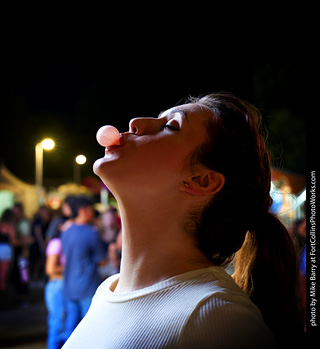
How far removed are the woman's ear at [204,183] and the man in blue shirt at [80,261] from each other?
8.08ft

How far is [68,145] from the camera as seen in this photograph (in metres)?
1.62

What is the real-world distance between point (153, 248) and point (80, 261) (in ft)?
8.05

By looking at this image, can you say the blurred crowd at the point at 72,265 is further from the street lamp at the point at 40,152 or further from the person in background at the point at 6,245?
the street lamp at the point at 40,152

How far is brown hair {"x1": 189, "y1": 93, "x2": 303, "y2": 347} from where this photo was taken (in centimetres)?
111

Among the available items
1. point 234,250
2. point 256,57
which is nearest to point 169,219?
point 234,250

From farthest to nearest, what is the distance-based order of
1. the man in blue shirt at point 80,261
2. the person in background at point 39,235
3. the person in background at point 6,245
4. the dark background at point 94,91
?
the person in background at point 39,235, the person in background at point 6,245, the man in blue shirt at point 80,261, the dark background at point 94,91

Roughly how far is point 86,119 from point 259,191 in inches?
36.0

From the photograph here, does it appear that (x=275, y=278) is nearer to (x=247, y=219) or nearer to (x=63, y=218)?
(x=247, y=219)

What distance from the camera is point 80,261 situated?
3.40 m

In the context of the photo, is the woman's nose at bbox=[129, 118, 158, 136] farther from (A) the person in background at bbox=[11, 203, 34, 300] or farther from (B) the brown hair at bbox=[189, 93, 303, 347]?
(A) the person in background at bbox=[11, 203, 34, 300]

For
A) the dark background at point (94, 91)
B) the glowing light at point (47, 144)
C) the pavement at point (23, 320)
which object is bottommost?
the pavement at point (23, 320)

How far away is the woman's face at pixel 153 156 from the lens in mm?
1062

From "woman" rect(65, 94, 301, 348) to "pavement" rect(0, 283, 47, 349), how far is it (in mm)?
3273

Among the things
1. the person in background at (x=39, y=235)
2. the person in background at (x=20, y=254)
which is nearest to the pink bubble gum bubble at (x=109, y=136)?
the person in background at (x=20, y=254)
